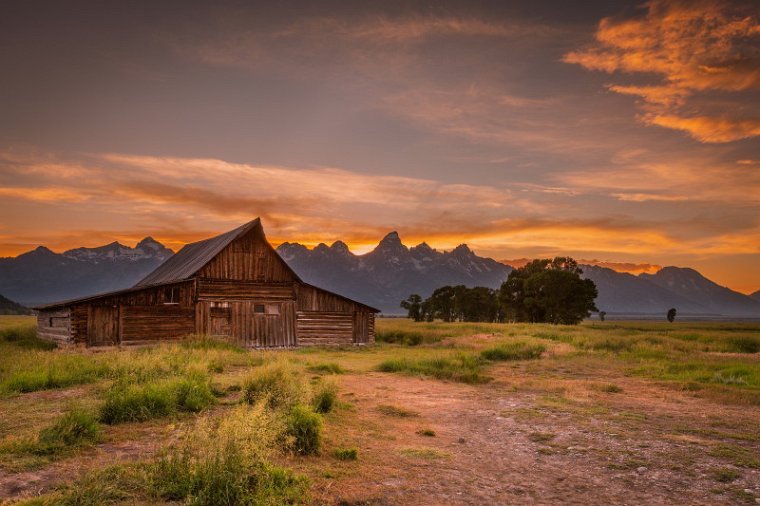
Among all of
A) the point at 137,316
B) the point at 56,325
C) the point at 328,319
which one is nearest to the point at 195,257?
the point at 137,316

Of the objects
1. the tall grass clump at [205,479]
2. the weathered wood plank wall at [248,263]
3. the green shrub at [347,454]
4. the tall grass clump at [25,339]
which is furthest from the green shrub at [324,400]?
the tall grass clump at [25,339]

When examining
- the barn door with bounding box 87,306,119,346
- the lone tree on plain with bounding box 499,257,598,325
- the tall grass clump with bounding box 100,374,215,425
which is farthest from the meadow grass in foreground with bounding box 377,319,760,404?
the lone tree on plain with bounding box 499,257,598,325

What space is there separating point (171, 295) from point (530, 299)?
49328 mm

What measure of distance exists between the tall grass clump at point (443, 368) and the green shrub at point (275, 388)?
7742 mm

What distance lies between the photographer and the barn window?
30828 millimetres

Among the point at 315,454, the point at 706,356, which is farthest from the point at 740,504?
the point at 706,356

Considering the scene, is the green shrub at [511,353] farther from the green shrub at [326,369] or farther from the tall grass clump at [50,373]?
the tall grass clump at [50,373]

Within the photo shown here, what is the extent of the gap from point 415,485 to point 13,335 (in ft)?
117

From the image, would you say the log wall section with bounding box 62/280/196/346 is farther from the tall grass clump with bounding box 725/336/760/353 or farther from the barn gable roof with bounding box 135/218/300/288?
the tall grass clump with bounding box 725/336/760/353

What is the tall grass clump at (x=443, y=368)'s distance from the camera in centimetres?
1877

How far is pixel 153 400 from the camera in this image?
1071cm

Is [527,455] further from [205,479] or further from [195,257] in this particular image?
[195,257]

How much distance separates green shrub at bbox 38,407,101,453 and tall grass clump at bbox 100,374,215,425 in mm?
1273

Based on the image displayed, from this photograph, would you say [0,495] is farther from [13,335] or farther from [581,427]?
[13,335]
